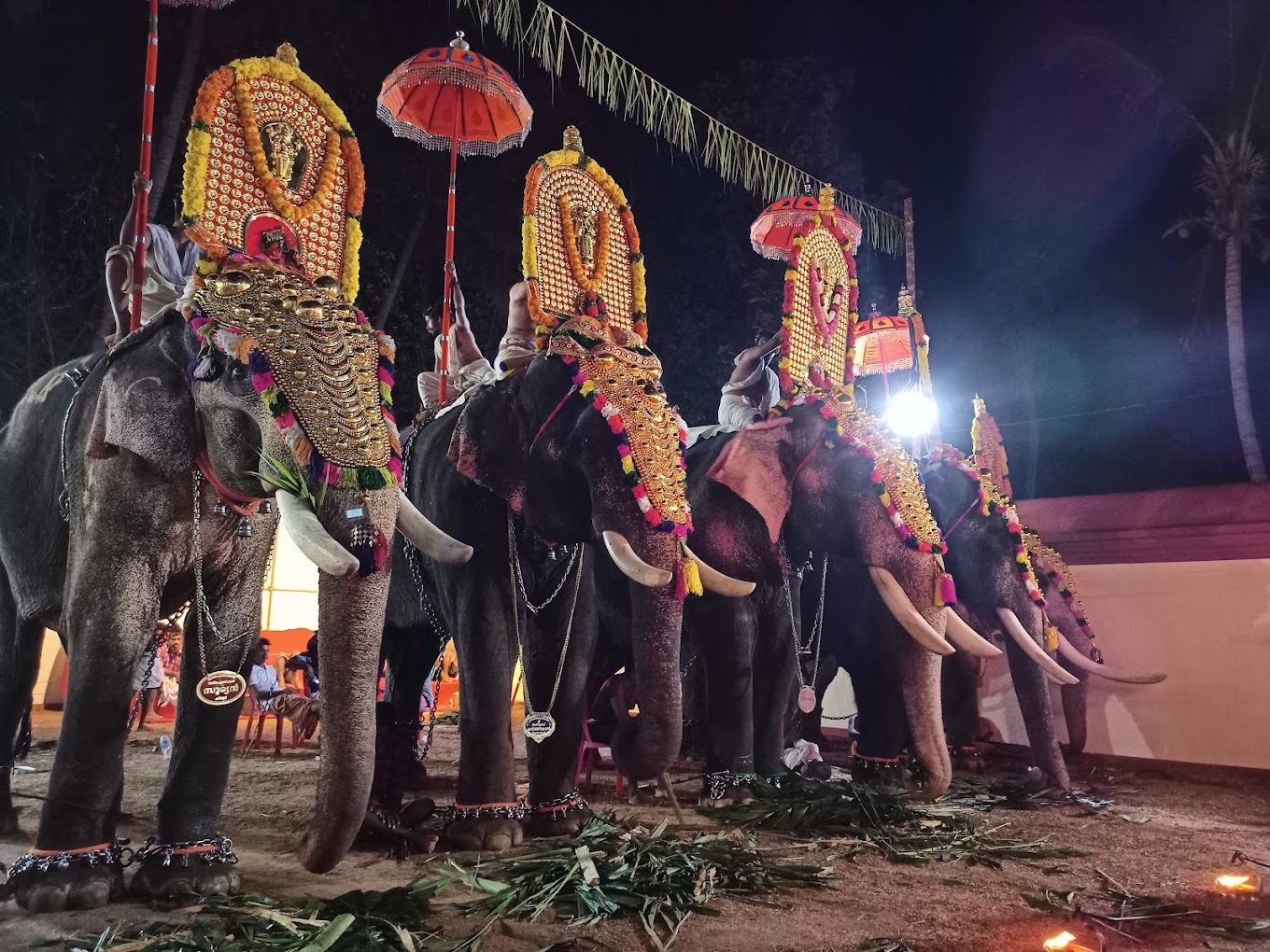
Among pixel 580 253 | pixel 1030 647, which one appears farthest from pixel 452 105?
pixel 1030 647

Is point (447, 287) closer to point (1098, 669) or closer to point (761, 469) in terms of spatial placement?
point (761, 469)

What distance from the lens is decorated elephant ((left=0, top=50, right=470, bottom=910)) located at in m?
3.15

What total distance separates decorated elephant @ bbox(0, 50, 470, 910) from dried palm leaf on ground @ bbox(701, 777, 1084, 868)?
2579mm

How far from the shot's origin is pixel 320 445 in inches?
125

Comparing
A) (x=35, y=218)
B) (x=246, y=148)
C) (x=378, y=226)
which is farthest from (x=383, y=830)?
(x=378, y=226)

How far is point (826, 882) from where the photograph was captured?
3.92m

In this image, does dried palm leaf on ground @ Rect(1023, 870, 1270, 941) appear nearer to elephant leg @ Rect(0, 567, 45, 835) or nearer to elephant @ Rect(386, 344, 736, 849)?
elephant @ Rect(386, 344, 736, 849)

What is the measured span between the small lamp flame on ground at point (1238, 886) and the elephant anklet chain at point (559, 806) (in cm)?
272

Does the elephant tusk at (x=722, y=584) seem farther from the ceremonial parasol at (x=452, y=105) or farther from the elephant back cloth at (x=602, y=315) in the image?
the ceremonial parasol at (x=452, y=105)

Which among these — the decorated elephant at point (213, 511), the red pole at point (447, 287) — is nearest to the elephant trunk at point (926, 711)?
the decorated elephant at point (213, 511)

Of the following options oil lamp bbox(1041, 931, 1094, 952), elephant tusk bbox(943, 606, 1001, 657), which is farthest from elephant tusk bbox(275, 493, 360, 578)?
elephant tusk bbox(943, 606, 1001, 657)

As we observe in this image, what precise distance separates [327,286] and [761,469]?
3154mm

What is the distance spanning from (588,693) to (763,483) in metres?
1.73

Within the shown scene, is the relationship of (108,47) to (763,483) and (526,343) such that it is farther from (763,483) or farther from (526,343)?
(763,483)
